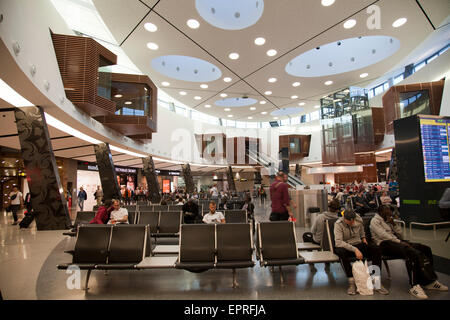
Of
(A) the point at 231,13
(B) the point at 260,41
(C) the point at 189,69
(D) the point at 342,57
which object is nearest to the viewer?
(A) the point at 231,13

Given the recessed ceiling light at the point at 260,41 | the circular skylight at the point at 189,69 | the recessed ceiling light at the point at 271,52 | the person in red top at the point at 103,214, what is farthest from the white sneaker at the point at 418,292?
the circular skylight at the point at 189,69

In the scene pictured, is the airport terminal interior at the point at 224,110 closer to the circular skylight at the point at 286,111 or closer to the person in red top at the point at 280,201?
the person in red top at the point at 280,201

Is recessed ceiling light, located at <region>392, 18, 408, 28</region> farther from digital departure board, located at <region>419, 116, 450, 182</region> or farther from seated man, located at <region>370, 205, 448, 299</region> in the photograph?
seated man, located at <region>370, 205, 448, 299</region>

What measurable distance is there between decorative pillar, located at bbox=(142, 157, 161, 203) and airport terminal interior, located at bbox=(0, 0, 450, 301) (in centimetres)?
17

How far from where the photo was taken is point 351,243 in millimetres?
4035

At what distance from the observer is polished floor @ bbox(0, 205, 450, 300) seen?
3.39 m

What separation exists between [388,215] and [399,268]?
1.17 m

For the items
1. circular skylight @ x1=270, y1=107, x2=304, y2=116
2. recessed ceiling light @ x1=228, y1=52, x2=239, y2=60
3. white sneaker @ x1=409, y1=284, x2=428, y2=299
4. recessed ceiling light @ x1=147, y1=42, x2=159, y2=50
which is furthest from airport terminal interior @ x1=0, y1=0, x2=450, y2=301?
circular skylight @ x1=270, y1=107, x2=304, y2=116

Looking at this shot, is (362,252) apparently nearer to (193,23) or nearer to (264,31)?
(264,31)

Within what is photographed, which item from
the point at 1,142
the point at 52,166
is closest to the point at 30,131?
the point at 52,166

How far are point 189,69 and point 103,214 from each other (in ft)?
42.0

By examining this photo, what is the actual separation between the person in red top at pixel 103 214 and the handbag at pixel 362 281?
5203 mm

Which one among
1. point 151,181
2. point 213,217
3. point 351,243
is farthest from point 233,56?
point 151,181
